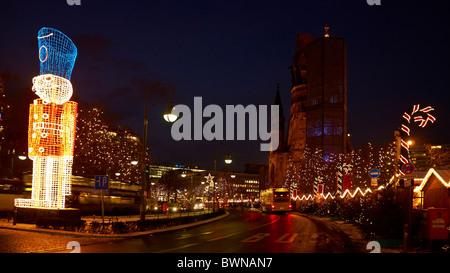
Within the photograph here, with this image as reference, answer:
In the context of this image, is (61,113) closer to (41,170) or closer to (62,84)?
(62,84)

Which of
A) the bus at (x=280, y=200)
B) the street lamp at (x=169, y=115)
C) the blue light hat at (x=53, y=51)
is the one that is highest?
the blue light hat at (x=53, y=51)

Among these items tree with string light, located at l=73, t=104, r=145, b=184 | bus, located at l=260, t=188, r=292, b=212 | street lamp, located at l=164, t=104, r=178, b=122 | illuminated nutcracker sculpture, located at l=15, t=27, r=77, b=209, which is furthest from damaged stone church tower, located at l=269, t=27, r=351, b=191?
street lamp, located at l=164, t=104, r=178, b=122

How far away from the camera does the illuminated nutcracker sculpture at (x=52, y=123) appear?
24.5m

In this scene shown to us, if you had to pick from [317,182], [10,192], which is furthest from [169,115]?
[317,182]

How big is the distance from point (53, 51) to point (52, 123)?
4.20 meters

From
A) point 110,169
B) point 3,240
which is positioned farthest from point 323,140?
point 3,240

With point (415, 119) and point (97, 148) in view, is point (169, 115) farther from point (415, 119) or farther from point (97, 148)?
point (97, 148)

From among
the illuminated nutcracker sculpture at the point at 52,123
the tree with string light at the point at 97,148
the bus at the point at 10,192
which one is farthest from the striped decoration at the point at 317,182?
the illuminated nutcracker sculpture at the point at 52,123

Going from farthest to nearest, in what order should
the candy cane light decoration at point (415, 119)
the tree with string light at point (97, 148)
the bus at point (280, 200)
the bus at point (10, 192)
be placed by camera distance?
the bus at point (280, 200) → the tree with string light at point (97, 148) → the bus at point (10, 192) → the candy cane light decoration at point (415, 119)

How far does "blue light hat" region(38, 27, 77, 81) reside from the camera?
24.2 meters

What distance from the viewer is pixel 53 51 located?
24.6 metres

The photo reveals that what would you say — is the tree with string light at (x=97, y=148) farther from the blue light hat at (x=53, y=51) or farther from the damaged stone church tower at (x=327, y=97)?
the damaged stone church tower at (x=327, y=97)

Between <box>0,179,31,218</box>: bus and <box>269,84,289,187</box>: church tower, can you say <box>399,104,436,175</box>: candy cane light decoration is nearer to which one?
<box>0,179,31,218</box>: bus

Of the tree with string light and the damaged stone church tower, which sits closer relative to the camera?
the tree with string light
